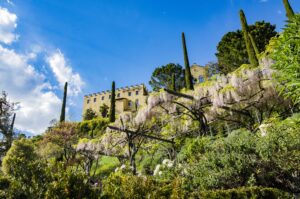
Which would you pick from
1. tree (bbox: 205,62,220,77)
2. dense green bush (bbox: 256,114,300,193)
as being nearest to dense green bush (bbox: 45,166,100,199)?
dense green bush (bbox: 256,114,300,193)

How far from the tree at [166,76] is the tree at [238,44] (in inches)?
447

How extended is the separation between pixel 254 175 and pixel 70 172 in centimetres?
400

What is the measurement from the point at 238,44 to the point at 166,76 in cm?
1475

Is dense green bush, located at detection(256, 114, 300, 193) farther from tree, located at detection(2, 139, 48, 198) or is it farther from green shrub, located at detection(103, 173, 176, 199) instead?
tree, located at detection(2, 139, 48, 198)

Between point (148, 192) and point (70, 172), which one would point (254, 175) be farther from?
point (70, 172)

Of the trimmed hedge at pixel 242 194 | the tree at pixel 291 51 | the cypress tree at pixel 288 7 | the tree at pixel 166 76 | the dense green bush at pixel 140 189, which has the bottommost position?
the trimmed hedge at pixel 242 194

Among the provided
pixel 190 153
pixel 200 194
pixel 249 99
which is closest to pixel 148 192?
pixel 200 194

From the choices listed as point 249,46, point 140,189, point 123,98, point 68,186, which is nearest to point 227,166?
point 140,189

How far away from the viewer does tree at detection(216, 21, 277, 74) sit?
21.9 m

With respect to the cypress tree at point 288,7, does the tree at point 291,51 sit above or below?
below

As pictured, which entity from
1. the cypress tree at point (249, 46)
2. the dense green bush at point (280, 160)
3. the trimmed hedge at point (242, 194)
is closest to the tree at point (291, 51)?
the trimmed hedge at point (242, 194)

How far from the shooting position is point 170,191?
3.81 m

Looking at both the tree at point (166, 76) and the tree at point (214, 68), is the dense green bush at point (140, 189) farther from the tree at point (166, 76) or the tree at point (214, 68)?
the tree at point (166, 76)

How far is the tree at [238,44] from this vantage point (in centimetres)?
2186
